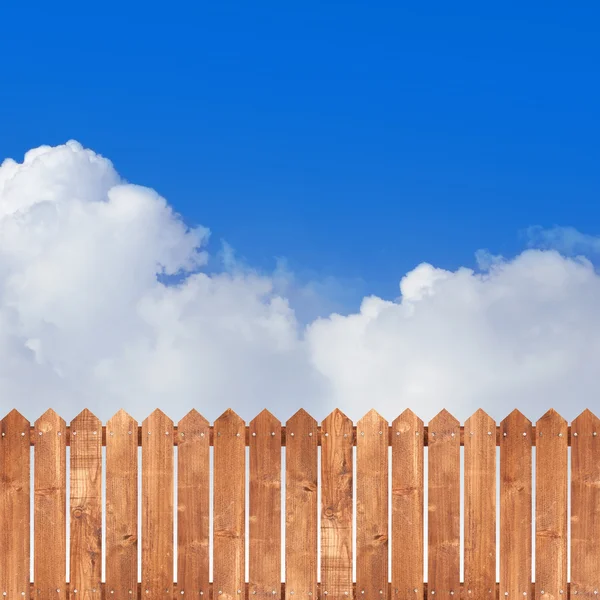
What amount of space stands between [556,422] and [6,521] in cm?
496

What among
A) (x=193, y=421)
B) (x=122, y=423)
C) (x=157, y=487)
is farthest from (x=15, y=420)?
(x=193, y=421)

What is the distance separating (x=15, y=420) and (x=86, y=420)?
0.65 m

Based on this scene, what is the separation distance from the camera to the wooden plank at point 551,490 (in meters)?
7.45

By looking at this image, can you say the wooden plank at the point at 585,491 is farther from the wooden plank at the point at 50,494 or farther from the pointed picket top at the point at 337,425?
the wooden plank at the point at 50,494

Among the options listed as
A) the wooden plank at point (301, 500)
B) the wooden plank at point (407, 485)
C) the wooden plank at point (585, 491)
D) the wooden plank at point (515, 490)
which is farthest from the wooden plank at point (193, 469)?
the wooden plank at point (585, 491)

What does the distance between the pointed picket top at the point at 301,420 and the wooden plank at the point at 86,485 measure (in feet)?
5.51

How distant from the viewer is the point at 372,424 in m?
7.34

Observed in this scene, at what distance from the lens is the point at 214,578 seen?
293 inches

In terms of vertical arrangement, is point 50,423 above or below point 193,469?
above

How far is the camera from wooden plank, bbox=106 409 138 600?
290 inches

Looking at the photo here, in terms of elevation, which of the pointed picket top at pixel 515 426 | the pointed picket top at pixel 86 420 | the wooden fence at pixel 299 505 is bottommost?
the wooden fence at pixel 299 505

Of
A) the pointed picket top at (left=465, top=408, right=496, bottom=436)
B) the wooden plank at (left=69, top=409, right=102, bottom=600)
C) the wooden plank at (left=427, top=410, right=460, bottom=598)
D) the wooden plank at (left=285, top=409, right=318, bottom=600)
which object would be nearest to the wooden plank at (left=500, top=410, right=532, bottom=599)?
the pointed picket top at (left=465, top=408, right=496, bottom=436)

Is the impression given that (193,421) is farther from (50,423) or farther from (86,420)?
(50,423)

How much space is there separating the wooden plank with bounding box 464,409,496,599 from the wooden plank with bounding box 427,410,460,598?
92mm
